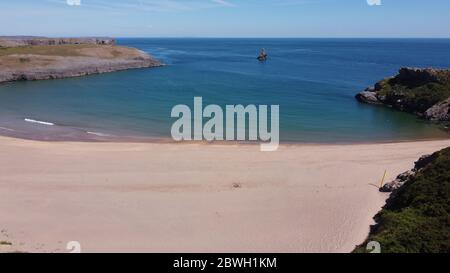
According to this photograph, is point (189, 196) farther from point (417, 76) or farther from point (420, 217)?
point (417, 76)

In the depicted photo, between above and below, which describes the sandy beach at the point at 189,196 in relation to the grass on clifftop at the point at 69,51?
below

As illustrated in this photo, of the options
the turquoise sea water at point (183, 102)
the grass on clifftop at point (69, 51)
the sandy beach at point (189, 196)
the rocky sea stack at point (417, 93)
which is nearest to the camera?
the sandy beach at point (189, 196)

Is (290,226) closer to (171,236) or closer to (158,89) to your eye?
(171,236)

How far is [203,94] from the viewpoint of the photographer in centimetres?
5822

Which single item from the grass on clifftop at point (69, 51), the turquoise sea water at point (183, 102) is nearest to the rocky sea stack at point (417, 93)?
the turquoise sea water at point (183, 102)

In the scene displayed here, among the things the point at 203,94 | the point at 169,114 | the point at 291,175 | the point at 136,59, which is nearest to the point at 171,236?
the point at 291,175

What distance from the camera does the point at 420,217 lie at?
48.5 ft

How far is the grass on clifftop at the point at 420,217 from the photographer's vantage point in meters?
13.2

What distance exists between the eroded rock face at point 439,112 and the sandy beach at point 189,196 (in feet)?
49.8

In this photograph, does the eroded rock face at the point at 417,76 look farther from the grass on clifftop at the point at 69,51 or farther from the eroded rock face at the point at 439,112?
the grass on clifftop at the point at 69,51

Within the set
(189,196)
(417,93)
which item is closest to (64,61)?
(417,93)

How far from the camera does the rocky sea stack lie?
46.7 m

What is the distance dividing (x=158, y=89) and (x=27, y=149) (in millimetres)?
33511

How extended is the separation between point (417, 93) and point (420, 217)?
1649 inches
